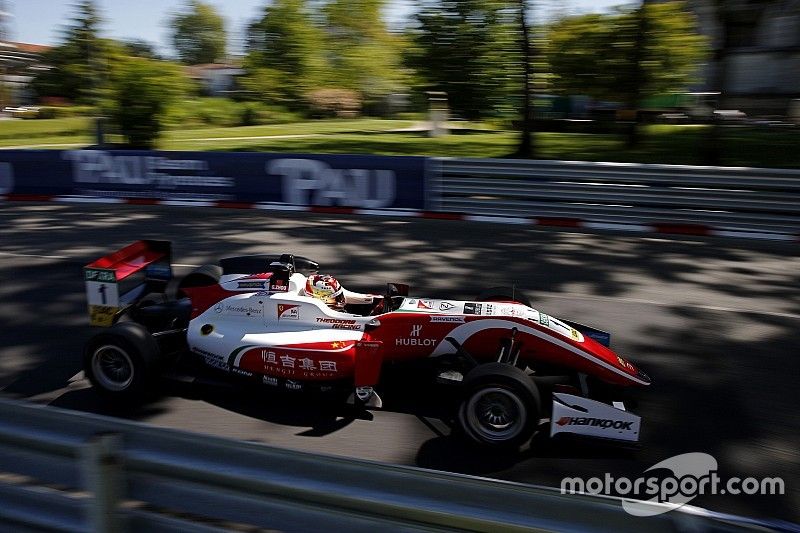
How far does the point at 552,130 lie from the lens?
2472 cm

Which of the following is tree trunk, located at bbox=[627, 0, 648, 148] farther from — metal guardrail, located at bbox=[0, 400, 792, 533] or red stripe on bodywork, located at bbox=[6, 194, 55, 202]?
metal guardrail, located at bbox=[0, 400, 792, 533]

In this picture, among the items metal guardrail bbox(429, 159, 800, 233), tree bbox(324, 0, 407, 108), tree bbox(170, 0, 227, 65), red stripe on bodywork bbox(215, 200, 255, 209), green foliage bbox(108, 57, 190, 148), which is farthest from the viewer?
tree bbox(170, 0, 227, 65)

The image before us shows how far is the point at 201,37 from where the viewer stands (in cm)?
10894

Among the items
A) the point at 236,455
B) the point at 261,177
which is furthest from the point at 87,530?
the point at 261,177

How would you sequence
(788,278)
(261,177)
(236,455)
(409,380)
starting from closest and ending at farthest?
1. (236,455)
2. (409,380)
3. (788,278)
4. (261,177)

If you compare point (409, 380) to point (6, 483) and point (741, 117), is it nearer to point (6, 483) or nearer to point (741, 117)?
point (6, 483)

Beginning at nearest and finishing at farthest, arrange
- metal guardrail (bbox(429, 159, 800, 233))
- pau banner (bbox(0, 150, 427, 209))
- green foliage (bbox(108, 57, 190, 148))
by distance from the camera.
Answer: metal guardrail (bbox(429, 159, 800, 233))
pau banner (bbox(0, 150, 427, 209))
green foliage (bbox(108, 57, 190, 148))

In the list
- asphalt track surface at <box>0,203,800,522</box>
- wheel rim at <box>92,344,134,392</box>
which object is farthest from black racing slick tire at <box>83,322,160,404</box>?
asphalt track surface at <box>0,203,800,522</box>

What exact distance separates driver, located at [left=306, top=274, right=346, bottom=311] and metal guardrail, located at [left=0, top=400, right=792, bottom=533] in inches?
128

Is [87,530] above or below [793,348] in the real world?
above

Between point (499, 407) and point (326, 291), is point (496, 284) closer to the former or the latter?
point (326, 291)

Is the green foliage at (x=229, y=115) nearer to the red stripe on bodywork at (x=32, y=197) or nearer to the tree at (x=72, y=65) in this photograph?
the tree at (x=72, y=65)

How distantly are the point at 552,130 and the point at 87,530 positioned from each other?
78.8ft

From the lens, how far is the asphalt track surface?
14.5 ft
